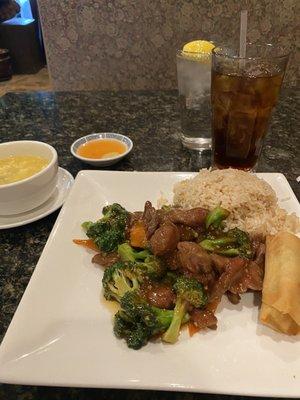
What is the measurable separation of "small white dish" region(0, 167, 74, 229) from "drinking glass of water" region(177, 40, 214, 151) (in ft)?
2.76

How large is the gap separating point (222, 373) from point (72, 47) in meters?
4.02

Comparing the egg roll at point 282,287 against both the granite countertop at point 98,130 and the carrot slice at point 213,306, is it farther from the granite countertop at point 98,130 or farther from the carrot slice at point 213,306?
the granite countertop at point 98,130

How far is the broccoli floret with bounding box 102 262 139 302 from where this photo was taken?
1279 mm

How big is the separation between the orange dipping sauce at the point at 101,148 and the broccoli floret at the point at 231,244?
40.1 inches

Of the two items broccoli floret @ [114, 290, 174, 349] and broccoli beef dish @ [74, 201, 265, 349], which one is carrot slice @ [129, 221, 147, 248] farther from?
broccoli floret @ [114, 290, 174, 349]

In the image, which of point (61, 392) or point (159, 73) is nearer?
point (61, 392)

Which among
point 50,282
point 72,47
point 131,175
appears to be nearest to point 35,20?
point 72,47

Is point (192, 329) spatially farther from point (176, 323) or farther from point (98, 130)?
point (98, 130)

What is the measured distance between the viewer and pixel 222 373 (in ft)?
3.42

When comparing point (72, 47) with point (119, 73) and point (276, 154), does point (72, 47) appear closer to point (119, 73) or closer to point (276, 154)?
point (119, 73)

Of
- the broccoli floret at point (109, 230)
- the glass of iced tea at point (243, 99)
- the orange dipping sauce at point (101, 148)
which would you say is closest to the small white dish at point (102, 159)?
the orange dipping sauce at point (101, 148)

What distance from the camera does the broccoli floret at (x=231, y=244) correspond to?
1388 millimetres

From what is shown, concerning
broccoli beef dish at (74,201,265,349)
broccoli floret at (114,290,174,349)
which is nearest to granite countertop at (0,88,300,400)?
broccoli beef dish at (74,201,265,349)

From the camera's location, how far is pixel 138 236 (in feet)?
4.91
